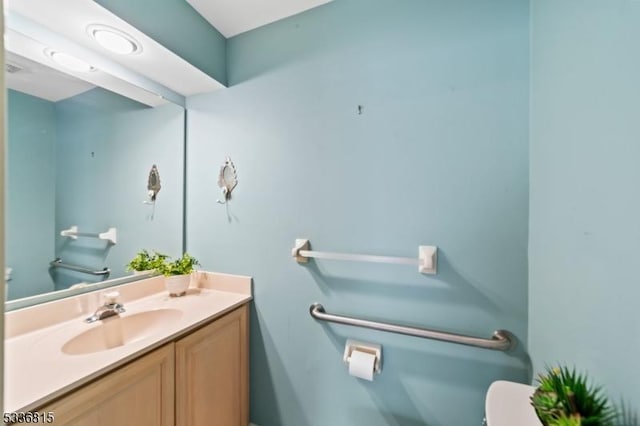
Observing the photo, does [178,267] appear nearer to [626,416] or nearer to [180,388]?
[180,388]

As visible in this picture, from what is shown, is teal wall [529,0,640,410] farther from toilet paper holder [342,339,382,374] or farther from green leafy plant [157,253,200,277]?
green leafy plant [157,253,200,277]

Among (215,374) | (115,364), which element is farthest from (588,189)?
(215,374)

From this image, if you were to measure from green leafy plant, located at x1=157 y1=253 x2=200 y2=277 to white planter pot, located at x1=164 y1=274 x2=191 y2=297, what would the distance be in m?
0.03

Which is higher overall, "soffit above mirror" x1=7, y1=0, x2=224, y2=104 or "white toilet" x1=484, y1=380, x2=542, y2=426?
"soffit above mirror" x1=7, y1=0, x2=224, y2=104

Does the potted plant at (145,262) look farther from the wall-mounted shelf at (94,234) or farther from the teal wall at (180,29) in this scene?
the teal wall at (180,29)

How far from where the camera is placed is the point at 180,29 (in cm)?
123

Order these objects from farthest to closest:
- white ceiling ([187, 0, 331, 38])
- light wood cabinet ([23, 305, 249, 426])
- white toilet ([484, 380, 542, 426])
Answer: white ceiling ([187, 0, 331, 38])
light wood cabinet ([23, 305, 249, 426])
white toilet ([484, 380, 542, 426])

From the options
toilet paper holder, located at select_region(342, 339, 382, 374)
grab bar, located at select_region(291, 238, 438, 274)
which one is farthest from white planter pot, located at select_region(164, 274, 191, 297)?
toilet paper holder, located at select_region(342, 339, 382, 374)

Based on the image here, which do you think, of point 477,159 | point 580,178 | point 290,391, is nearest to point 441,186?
point 477,159

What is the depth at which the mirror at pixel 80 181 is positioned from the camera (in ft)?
3.28

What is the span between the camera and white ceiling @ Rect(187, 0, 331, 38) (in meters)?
1.25

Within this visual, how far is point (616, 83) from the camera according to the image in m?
0.49

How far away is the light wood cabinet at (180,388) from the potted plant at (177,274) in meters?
0.37

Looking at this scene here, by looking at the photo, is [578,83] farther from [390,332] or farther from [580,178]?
[390,332]
